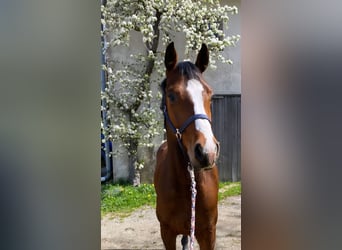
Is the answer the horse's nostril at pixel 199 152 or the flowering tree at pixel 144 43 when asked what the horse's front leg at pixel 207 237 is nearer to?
the horse's nostril at pixel 199 152

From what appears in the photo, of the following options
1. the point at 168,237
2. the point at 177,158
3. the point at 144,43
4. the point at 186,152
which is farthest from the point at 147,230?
the point at 144,43

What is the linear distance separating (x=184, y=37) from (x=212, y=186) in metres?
1.47

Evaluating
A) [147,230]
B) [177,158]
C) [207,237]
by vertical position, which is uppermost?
[177,158]

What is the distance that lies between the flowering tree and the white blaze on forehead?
4.12ft

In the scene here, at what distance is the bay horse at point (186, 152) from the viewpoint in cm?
111

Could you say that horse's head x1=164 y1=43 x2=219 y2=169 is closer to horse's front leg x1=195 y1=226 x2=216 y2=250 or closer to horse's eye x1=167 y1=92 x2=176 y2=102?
horse's eye x1=167 y1=92 x2=176 y2=102

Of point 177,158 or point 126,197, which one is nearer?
point 177,158

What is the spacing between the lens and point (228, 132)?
7.08 ft

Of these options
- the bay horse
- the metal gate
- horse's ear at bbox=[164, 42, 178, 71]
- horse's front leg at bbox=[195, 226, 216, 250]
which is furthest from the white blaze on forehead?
the metal gate

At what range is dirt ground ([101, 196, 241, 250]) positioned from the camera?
6.44 feet

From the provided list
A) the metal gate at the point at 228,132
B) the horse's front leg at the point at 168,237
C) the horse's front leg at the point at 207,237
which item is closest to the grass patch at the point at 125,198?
the metal gate at the point at 228,132

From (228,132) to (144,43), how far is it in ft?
3.33

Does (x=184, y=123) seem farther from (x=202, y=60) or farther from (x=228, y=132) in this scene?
(x=228, y=132)

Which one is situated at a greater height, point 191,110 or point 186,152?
point 191,110
